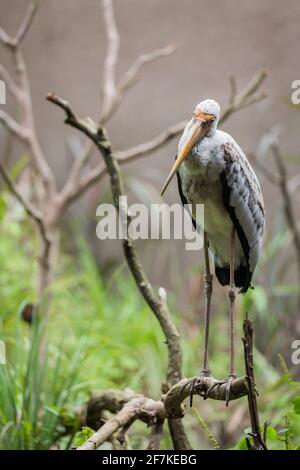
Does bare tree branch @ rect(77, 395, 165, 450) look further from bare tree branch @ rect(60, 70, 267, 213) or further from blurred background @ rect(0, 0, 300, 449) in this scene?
bare tree branch @ rect(60, 70, 267, 213)

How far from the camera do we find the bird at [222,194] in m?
1.20

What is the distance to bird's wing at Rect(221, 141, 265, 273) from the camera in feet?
4.12

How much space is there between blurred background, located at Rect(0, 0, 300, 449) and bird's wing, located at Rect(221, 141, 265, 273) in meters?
0.86

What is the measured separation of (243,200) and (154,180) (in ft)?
5.76

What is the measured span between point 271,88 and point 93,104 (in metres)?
0.75

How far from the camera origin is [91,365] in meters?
2.38

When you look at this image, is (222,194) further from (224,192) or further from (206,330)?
(206,330)

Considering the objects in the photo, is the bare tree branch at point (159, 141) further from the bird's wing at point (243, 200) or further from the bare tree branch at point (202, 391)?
the bare tree branch at point (202, 391)

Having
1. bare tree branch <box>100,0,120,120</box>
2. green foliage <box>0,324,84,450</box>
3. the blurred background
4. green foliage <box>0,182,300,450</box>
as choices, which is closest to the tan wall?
the blurred background

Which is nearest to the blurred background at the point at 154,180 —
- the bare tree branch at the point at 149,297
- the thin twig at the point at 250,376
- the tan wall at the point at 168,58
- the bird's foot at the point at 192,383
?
the tan wall at the point at 168,58

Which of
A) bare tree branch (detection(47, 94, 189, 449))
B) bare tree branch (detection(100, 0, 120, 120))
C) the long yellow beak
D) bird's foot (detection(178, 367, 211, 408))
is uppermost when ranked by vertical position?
bare tree branch (detection(100, 0, 120, 120))

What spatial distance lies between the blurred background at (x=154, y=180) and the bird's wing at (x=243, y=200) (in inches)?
33.9
